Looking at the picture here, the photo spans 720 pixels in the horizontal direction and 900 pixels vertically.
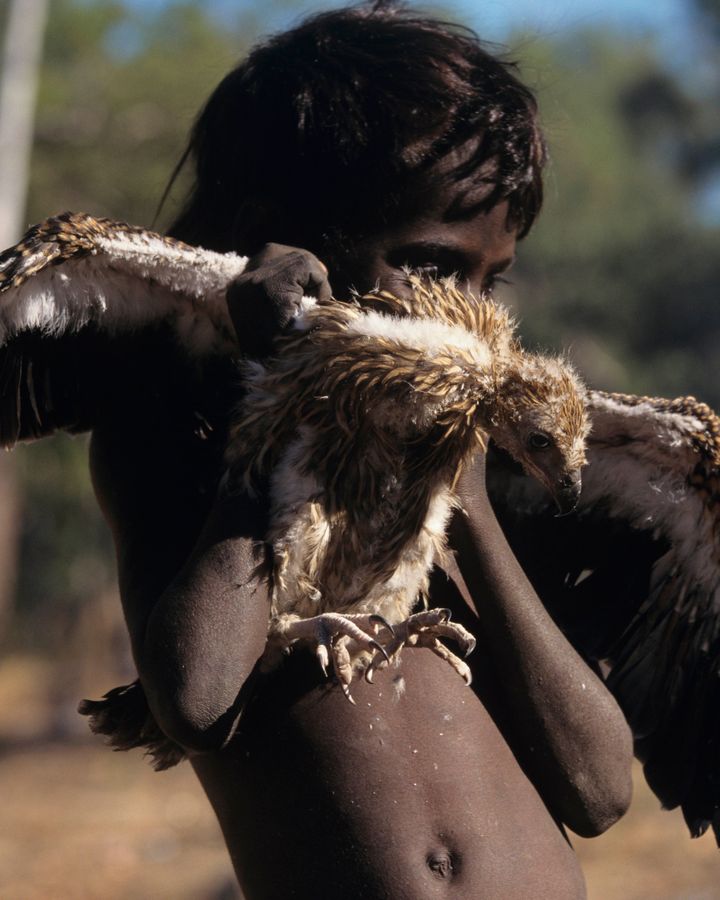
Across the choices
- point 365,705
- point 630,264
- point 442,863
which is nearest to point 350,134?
point 365,705

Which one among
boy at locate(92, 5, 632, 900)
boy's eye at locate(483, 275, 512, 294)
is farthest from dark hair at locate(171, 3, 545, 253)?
boy's eye at locate(483, 275, 512, 294)

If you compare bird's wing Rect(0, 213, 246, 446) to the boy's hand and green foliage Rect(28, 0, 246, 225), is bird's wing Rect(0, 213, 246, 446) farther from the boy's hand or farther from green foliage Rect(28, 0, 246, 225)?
green foliage Rect(28, 0, 246, 225)

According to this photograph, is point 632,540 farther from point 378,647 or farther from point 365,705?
point 378,647

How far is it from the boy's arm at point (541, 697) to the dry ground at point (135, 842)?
5.92 metres

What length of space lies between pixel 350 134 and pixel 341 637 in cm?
105

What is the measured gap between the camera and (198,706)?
231 cm

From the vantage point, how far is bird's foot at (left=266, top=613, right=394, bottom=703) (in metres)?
2.38

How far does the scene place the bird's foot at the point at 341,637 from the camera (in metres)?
2.38

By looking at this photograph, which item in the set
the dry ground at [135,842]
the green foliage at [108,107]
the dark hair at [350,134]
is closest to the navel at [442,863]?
the dark hair at [350,134]

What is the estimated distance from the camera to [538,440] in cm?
245

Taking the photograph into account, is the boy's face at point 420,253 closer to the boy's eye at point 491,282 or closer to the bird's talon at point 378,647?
the boy's eye at point 491,282

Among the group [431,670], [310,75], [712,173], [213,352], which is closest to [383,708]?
[431,670]

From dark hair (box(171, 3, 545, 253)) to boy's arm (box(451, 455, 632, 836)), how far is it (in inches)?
23.7

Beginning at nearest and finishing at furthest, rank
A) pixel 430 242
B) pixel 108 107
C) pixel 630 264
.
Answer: pixel 430 242, pixel 108 107, pixel 630 264
